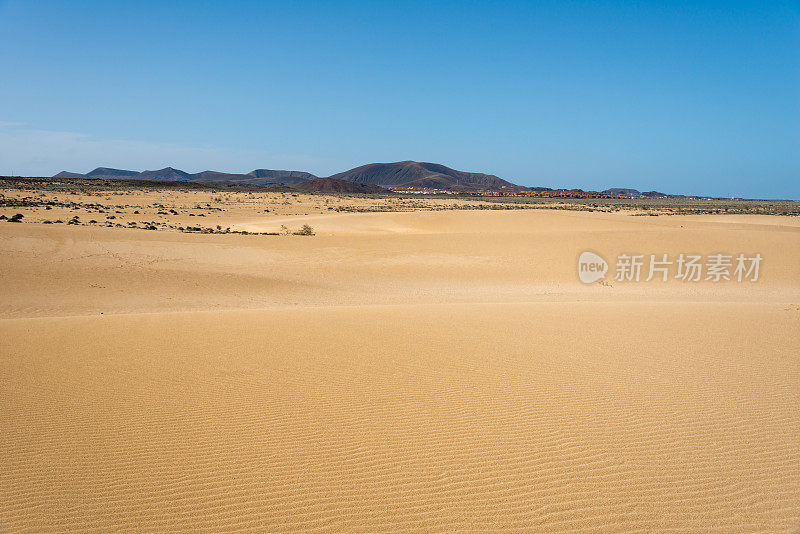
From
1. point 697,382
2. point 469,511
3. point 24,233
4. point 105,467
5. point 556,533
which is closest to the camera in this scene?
point 556,533

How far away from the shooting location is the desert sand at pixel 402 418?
13.0 ft

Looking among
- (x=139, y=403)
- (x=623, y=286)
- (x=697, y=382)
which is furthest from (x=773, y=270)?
(x=139, y=403)

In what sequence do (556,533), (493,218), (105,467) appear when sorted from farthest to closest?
1. (493,218)
2. (105,467)
3. (556,533)

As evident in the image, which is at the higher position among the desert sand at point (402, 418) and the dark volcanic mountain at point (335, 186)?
the dark volcanic mountain at point (335, 186)

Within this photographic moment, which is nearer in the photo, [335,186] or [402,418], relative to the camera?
[402,418]

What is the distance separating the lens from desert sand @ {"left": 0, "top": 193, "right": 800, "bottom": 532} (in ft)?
13.0

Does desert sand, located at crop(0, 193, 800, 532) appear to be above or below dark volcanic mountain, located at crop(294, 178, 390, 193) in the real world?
below

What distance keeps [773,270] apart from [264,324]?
68.9ft

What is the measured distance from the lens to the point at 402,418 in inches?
220

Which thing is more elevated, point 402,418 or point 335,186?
point 335,186

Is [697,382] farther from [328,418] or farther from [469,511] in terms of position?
[328,418]

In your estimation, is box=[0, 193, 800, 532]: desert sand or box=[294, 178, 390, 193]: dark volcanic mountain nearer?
box=[0, 193, 800, 532]: desert sand

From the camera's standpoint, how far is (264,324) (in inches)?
407

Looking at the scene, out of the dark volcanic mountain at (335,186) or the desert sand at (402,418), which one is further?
the dark volcanic mountain at (335,186)
